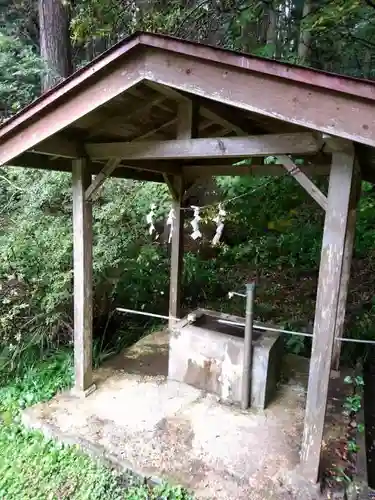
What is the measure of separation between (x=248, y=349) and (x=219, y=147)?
171cm

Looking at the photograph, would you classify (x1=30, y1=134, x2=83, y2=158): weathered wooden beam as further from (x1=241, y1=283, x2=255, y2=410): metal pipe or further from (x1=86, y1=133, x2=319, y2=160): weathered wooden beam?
(x1=241, y1=283, x2=255, y2=410): metal pipe

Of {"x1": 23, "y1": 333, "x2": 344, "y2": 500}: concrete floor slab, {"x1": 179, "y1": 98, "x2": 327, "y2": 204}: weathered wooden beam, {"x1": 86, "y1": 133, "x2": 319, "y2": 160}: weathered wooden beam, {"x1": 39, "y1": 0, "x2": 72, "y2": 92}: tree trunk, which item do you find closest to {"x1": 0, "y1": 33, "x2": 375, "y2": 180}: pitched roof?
{"x1": 86, "y1": 133, "x2": 319, "y2": 160}: weathered wooden beam

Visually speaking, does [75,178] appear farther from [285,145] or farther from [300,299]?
[300,299]

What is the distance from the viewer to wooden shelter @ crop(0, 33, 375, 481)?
1680 mm

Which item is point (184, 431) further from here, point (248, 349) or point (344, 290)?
point (344, 290)

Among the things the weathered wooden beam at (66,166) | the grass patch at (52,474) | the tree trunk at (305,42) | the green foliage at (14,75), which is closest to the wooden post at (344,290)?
the weathered wooden beam at (66,166)

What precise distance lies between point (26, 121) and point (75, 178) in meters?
0.68

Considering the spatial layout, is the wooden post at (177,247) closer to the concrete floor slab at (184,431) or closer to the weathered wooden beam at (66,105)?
the concrete floor slab at (184,431)

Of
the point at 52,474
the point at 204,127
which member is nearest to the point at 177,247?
the point at 204,127

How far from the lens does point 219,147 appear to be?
2.34 meters

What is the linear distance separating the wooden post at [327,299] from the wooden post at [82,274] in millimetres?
1932

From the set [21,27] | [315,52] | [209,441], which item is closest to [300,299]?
[209,441]

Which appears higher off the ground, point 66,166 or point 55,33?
point 55,33

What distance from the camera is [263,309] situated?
5.69 meters
